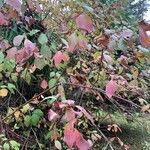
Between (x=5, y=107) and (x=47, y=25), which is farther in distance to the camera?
(x=47, y=25)

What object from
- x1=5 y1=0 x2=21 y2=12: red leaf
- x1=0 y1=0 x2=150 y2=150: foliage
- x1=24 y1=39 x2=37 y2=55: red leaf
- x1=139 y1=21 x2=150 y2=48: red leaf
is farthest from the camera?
x1=24 y1=39 x2=37 y2=55: red leaf

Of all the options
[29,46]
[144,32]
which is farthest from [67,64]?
[144,32]

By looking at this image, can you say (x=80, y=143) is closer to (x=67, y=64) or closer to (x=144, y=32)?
(x=144, y=32)

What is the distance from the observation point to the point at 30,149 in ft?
10.7

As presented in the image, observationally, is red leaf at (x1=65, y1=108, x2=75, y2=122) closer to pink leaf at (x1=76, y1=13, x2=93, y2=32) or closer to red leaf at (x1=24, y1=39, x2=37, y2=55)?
pink leaf at (x1=76, y1=13, x2=93, y2=32)

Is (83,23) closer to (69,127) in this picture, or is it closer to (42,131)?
(69,127)

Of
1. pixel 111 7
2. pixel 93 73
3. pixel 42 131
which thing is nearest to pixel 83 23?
pixel 93 73

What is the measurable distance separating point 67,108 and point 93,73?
4.91 feet

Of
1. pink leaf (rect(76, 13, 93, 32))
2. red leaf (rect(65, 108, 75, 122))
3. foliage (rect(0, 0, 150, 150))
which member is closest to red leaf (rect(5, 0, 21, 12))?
foliage (rect(0, 0, 150, 150))

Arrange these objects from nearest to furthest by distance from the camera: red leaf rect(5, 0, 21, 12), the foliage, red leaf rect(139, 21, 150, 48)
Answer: red leaf rect(139, 21, 150, 48) < red leaf rect(5, 0, 21, 12) < the foliage

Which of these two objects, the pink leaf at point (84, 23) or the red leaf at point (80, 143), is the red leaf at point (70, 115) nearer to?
the red leaf at point (80, 143)

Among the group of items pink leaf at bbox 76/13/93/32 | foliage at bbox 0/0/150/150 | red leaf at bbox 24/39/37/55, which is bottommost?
foliage at bbox 0/0/150/150

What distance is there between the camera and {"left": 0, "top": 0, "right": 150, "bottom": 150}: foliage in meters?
1.12

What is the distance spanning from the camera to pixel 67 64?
9.53 feet
